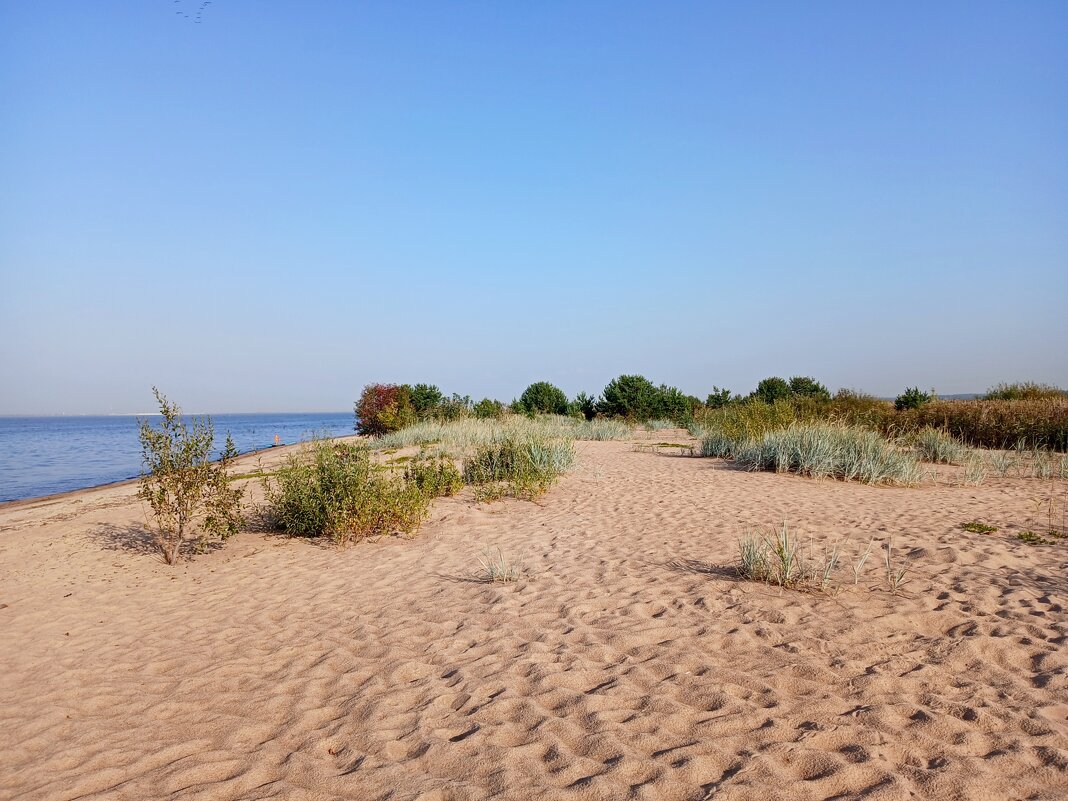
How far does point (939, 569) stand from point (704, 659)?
3.24m

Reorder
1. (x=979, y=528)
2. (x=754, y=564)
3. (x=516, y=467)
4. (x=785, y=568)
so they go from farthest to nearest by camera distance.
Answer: (x=516, y=467) < (x=979, y=528) < (x=754, y=564) < (x=785, y=568)

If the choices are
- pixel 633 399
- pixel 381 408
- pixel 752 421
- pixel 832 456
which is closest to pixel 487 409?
pixel 381 408

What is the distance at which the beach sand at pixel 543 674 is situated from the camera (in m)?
3.06

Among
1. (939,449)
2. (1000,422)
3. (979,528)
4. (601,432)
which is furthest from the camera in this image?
(601,432)

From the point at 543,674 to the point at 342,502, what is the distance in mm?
5122

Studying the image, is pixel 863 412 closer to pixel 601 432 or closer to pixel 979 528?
pixel 601 432

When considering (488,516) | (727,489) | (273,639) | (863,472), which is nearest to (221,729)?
(273,639)

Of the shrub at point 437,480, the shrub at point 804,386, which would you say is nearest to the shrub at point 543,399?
the shrub at point 804,386

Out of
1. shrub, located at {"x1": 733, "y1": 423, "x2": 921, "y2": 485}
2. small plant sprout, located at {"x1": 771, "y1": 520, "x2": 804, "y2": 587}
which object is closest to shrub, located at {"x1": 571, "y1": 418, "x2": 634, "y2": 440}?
shrub, located at {"x1": 733, "y1": 423, "x2": 921, "y2": 485}

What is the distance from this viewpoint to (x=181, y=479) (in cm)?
789

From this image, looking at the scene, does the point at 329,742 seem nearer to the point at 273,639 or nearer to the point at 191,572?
the point at 273,639

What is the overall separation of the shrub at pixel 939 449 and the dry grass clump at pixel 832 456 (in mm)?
2448

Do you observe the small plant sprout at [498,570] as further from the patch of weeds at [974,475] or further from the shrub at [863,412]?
the shrub at [863,412]

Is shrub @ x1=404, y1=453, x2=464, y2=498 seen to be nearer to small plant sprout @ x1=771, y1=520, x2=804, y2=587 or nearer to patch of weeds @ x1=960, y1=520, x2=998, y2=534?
small plant sprout @ x1=771, y1=520, x2=804, y2=587
